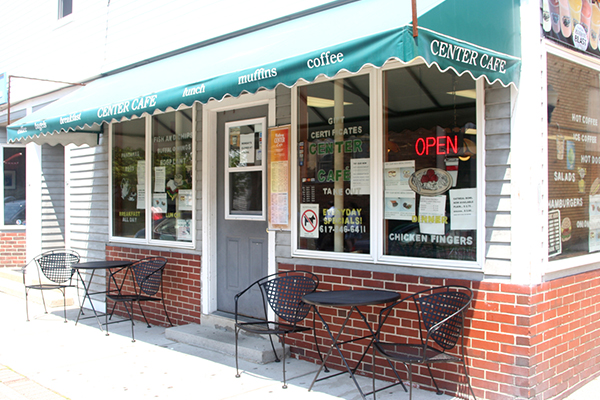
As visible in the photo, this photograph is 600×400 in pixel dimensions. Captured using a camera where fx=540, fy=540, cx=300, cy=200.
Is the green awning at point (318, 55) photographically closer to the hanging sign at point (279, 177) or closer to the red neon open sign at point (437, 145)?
the red neon open sign at point (437, 145)

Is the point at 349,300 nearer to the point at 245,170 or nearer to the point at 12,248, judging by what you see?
the point at 245,170

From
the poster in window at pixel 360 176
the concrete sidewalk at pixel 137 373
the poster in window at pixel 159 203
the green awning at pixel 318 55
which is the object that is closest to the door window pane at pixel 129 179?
the poster in window at pixel 159 203

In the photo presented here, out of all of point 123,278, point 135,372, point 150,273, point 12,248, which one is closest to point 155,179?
point 150,273

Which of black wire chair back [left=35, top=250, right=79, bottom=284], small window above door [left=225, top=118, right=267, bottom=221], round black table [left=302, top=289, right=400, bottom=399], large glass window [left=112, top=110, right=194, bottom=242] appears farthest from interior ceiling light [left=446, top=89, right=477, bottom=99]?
black wire chair back [left=35, top=250, right=79, bottom=284]

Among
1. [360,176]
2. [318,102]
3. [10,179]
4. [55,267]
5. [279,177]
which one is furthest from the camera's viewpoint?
[10,179]

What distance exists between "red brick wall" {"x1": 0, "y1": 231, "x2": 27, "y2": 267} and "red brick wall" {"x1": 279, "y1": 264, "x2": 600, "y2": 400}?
9.23m

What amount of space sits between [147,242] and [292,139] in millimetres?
3006

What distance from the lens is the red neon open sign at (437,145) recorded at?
171 inches

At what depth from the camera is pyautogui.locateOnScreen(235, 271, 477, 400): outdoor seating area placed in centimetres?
394

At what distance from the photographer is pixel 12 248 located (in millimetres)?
11422

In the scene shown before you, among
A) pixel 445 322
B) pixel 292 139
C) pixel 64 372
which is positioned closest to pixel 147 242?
pixel 64 372

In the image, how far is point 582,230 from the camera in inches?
184

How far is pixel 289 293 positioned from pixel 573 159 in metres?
2.74

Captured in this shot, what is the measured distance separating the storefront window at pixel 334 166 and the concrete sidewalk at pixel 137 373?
50.1 inches
